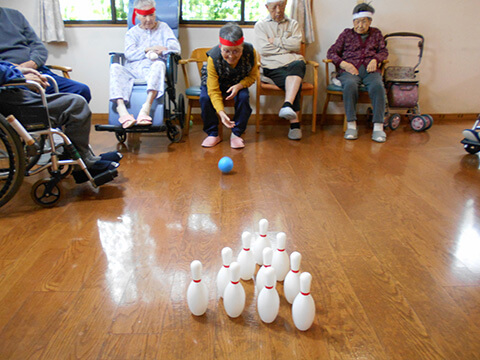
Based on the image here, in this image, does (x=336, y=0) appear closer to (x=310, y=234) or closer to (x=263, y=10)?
(x=263, y=10)

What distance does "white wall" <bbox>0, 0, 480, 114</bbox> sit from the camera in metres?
3.68

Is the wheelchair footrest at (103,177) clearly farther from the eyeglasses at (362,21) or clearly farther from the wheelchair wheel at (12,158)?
the eyeglasses at (362,21)

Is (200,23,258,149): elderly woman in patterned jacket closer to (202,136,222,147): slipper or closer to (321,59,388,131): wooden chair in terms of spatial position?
(202,136,222,147): slipper

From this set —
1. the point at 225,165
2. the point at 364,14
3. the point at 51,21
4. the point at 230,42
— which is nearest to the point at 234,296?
the point at 225,165

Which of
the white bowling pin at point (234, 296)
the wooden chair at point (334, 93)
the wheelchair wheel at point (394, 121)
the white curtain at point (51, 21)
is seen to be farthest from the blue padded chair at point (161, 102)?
the wheelchair wheel at point (394, 121)

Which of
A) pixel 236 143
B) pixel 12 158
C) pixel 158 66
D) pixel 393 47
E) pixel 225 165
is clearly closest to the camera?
pixel 12 158

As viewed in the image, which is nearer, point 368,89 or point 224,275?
point 224,275

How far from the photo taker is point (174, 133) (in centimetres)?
314

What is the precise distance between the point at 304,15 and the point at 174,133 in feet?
5.87

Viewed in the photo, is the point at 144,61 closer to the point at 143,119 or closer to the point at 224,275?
the point at 143,119

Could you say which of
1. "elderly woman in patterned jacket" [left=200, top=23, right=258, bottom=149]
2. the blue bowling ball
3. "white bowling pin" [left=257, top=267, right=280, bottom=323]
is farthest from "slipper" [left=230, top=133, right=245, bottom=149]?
"white bowling pin" [left=257, top=267, right=280, bottom=323]

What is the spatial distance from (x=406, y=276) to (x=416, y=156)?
68.2 inches

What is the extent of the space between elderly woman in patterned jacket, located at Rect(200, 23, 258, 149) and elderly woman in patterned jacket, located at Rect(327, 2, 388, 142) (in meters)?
0.94

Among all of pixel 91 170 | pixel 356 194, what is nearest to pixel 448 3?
pixel 356 194
